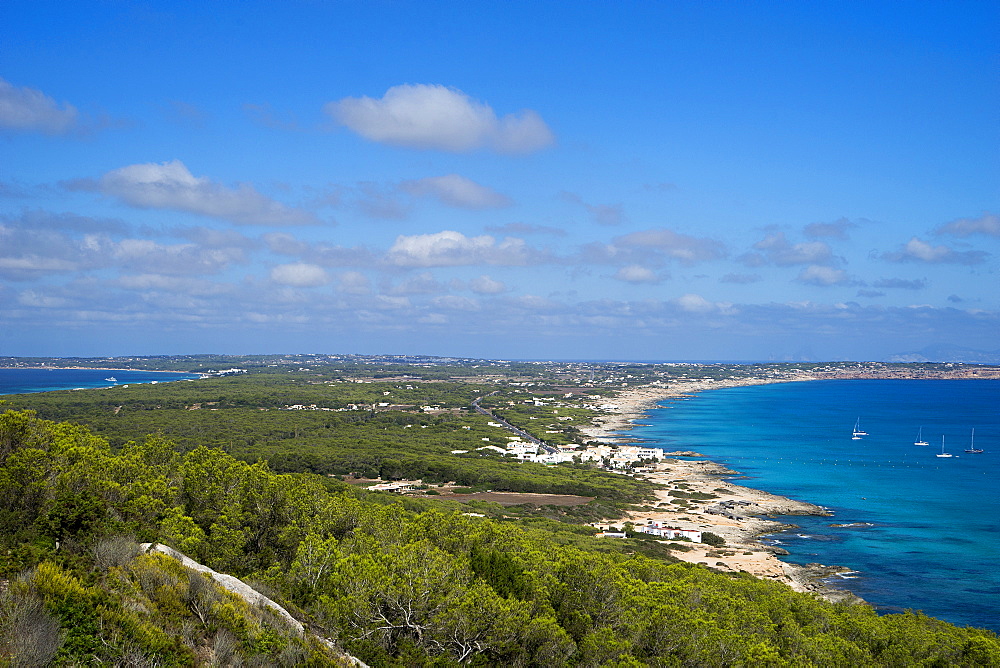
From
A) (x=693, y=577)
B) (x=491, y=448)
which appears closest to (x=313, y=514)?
(x=693, y=577)

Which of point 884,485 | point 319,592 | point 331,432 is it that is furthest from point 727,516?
point 331,432

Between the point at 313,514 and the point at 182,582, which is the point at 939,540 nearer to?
the point at 313,514

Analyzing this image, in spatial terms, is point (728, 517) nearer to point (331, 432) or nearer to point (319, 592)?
point (319, 592)

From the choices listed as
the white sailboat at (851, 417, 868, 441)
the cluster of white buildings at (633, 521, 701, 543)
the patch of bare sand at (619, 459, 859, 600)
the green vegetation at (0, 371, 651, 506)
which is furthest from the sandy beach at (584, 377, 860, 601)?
the white sailboat at (851, 417, 868, 441)

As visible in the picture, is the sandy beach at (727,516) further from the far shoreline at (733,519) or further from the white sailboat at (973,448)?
the white sailboat at (973,448)

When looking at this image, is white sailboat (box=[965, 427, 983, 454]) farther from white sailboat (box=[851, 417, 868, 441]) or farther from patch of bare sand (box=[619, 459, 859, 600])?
patch of bare sand (box=[619, 459, 859, 600])
